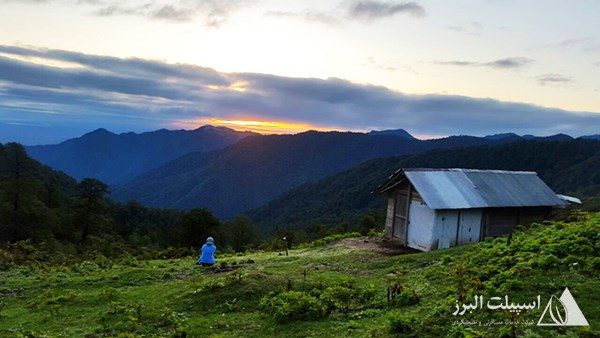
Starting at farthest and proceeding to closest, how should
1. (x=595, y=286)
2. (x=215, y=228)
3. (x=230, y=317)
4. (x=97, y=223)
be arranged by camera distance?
(x=215, y=228), (x=97, y=223), (x=230, y=317), (x=595, y=286)

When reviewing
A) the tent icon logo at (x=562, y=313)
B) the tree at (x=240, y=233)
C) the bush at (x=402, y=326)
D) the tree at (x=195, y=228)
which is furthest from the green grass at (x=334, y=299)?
the tree at (x=240, y=233)

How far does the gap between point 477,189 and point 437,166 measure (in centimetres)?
12569

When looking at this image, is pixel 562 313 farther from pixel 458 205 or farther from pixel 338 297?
pixel 458 205

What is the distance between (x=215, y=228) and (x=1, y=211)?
20.3 metres

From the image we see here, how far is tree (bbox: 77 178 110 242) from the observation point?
134ft

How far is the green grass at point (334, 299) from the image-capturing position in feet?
25.5

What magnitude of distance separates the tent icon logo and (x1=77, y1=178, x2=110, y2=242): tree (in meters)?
40.8

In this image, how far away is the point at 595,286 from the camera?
8094mm

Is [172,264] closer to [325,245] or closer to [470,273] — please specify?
[325,245]

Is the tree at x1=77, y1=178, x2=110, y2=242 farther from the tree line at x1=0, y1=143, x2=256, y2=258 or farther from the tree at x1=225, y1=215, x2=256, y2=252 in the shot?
the tree at x1=225, y1=215, x2=256, y2=252

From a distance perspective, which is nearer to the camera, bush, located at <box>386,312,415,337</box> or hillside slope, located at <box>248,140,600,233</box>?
bush, located at <box>386,312,415,337</box>

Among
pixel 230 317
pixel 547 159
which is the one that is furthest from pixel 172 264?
pixel 547 159

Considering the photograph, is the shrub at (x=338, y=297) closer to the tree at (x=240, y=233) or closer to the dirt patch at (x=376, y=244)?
the dirt patch at (x=376, y=244)

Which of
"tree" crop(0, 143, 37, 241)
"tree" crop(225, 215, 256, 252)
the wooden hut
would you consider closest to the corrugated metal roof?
the wooden hut
